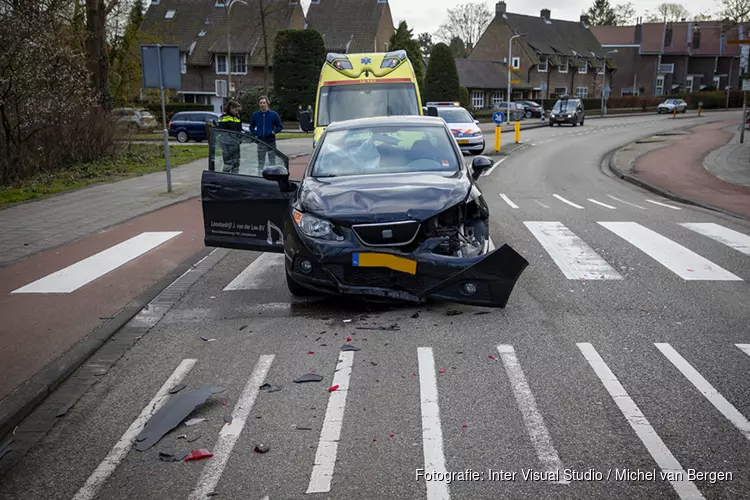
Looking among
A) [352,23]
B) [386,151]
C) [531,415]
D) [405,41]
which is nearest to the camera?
[531,415]

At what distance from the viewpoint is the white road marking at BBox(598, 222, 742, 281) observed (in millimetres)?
7820

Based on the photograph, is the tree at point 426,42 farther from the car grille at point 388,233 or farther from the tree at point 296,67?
the car grille at point 388,233

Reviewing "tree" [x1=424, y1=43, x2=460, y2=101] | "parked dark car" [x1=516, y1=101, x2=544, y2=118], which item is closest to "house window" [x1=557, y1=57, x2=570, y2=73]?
"parked dark car" [x1=516, y1=101, x2=544, y2=118]

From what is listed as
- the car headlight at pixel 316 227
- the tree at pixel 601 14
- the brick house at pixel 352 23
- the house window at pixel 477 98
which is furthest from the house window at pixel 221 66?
the tree at pixel 601 14

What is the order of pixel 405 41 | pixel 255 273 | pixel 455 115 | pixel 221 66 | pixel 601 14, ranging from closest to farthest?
pixel 255 273
pixel 455 115
pixel 405 41
pixel 221 66
pixel 601 14

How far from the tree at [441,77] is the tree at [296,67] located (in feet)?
38.5

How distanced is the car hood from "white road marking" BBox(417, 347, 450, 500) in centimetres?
136

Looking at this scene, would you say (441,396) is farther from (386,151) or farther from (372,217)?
(386,151)

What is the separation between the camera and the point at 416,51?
58.0 m

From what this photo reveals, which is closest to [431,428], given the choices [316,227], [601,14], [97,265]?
[316,227]

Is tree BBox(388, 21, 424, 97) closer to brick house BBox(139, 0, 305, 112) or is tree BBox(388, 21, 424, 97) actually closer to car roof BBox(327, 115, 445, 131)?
brick house BBox(139, 0, 305, 112)

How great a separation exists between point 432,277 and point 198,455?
2715 mm

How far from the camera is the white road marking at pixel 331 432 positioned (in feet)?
11.8

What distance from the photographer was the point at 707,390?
15.2 feet
